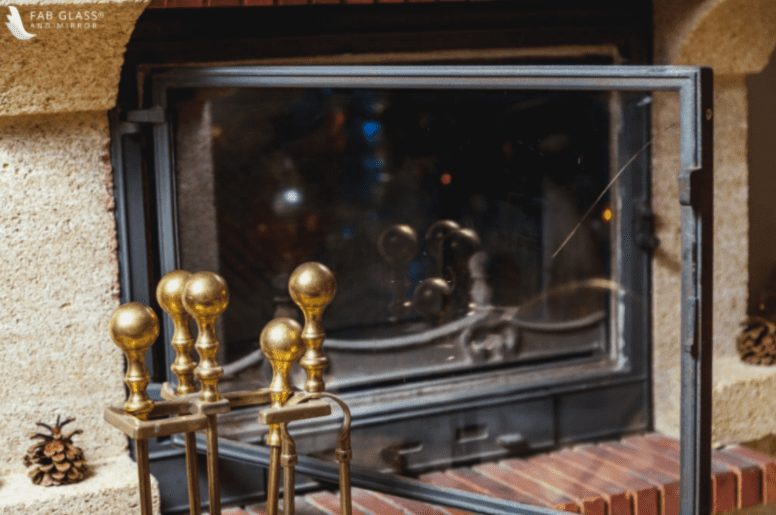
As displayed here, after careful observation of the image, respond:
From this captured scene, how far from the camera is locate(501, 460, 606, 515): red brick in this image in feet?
6.50

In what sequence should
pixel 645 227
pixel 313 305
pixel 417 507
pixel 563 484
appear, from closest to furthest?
pixel 313 305, pixel 417 507, pixel 563 484, pixel 645 227

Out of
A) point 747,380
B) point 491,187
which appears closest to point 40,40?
point 491,187

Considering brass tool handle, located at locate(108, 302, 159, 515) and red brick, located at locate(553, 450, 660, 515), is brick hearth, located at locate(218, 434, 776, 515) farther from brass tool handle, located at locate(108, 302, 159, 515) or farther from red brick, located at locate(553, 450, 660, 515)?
brass tool handle, located at locate(108, 302, 159, 515)

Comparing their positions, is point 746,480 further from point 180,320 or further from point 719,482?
point 180,320

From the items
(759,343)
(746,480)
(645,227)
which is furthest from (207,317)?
(759,343)

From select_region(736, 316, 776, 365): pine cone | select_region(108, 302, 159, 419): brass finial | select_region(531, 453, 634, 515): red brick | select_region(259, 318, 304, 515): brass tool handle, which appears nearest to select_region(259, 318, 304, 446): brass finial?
select_region(259, 318, 304, 515): brass tool handle

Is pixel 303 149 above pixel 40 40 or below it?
below

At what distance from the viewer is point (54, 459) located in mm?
1773

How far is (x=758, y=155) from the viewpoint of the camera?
241cm

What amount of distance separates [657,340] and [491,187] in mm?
485

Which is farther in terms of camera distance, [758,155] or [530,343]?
[758,155]

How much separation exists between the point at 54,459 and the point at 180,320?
44 cm

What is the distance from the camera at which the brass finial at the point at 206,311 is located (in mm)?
1432

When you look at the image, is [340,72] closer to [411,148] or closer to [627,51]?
[411,148]
